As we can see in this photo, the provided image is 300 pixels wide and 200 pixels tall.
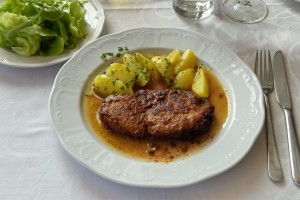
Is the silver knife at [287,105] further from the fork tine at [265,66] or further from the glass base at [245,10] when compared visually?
the glass base at [245,10]

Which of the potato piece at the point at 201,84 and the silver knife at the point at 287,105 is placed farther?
the potato piece at the point at 201,84

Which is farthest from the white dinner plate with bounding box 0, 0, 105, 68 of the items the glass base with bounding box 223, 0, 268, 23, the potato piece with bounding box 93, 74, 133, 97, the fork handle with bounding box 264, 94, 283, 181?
the fork handle with bounding box 264, 94, 283, 181

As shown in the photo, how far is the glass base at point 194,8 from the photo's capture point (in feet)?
7.14

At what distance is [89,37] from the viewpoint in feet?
6.66

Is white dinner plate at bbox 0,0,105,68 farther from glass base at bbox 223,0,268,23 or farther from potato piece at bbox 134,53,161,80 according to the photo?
glass base at bbox 223,0,268,23

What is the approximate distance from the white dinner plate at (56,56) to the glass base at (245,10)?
74 cm

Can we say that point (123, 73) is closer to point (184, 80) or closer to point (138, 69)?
point (138, 69)

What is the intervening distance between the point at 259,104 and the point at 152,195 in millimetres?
594

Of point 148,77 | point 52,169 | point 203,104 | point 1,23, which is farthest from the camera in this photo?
point 1,23

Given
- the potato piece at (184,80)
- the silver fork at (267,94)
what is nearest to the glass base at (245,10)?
the silver fork at (267,94)

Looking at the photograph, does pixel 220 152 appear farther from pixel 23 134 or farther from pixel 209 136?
pixel 23 134

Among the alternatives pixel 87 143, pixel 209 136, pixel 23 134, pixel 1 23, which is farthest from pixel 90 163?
pixel 1 23

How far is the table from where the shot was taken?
4.62ft

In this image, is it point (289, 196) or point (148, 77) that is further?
point (148, 77)
